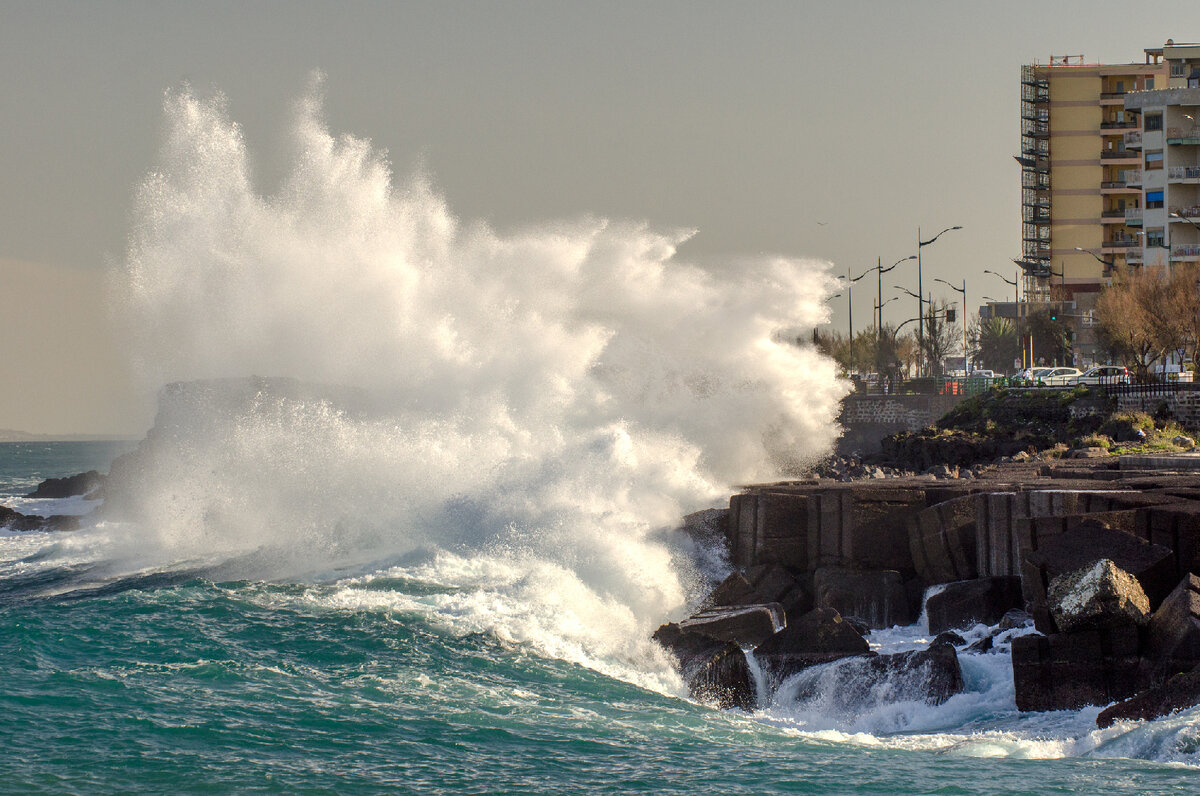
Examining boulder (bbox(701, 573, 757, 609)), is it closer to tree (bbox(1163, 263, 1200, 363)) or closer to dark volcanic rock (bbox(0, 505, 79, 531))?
dark volcanic rock (bbox(0, 505, 79, 531))

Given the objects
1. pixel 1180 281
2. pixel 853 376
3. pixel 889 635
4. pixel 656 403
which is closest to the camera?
pixel 889 635

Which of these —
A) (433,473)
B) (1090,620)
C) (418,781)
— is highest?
(433,473)

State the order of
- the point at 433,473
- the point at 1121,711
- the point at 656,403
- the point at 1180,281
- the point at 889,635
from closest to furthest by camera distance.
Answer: the point at 1121,711 → the point at 889,635 → the point at 433,473 → the point at 656,403 → the point at 1180,281

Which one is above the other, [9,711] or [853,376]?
[853,376]

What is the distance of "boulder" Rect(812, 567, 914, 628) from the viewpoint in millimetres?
16656

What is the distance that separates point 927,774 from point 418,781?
4.10 meters

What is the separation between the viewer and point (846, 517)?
18.4 meters

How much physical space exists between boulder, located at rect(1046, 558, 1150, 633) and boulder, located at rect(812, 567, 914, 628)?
4.08 meters

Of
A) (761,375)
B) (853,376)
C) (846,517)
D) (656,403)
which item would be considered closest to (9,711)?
(846,517)

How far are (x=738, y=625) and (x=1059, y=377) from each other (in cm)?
4100

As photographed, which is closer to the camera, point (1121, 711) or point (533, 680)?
point (1121, 711)

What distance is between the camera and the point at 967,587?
52.1ft

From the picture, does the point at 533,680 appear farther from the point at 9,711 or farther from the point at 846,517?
the point at 846,517

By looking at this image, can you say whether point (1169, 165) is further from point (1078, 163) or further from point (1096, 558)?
point (1096, 558)
